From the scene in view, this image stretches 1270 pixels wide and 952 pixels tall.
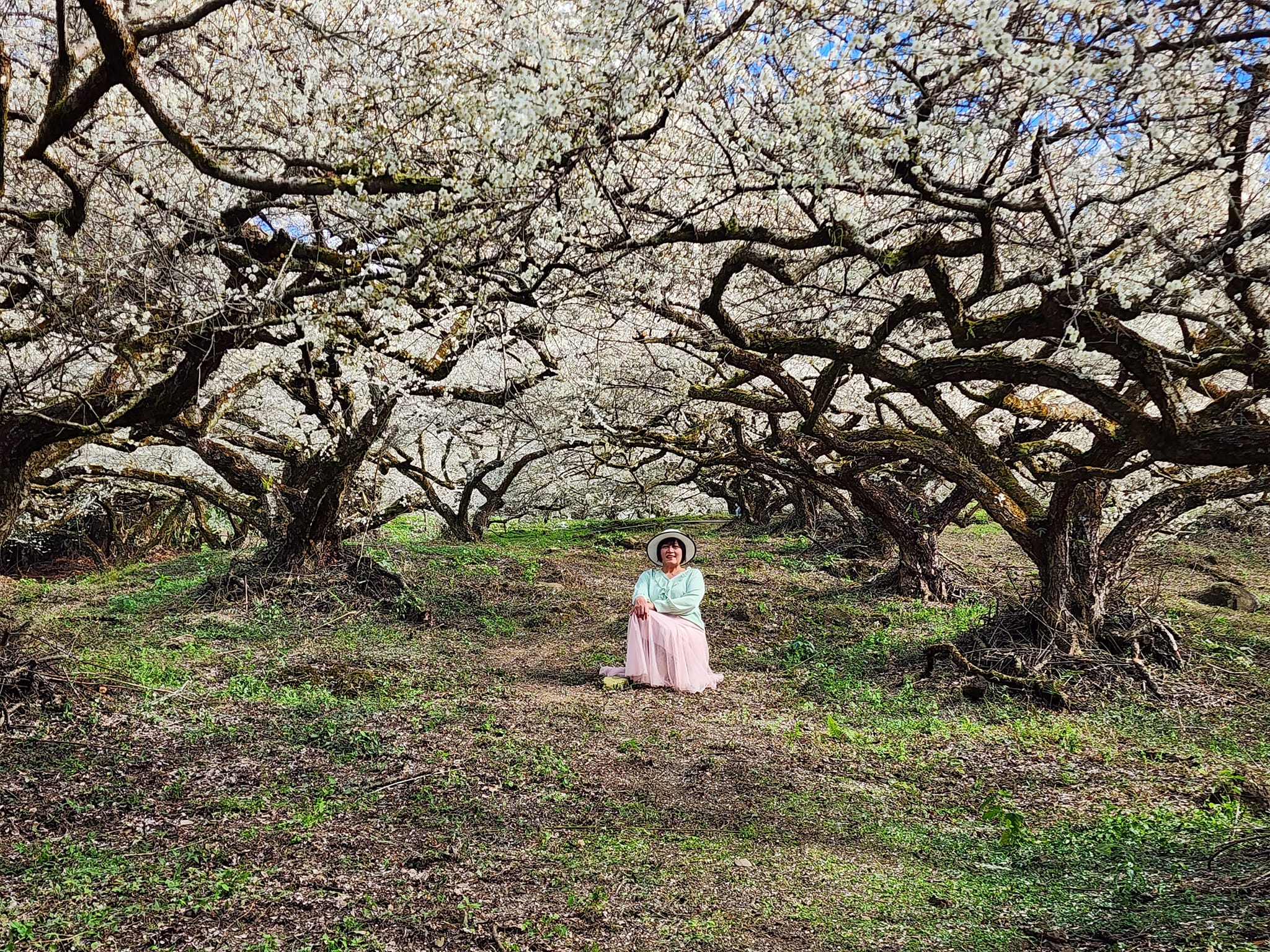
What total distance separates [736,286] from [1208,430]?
6064mm

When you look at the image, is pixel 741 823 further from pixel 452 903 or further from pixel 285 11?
pixel 285 11

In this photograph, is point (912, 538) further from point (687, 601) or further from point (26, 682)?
point (26, 682)

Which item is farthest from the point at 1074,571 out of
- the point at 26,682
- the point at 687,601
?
the point at 26,682

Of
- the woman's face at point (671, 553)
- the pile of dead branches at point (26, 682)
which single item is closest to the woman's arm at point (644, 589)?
the woman's face at point (671, 553)

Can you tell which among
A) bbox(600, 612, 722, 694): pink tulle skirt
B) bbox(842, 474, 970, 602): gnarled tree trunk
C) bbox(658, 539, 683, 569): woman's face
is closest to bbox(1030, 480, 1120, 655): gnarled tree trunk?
bbox(842, 474, 970, 602): gnarled tree trunk

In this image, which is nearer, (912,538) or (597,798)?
(597,798)

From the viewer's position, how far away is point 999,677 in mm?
8391

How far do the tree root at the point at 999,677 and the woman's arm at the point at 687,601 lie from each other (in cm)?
249

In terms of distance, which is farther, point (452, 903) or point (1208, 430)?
point (1208, 430)

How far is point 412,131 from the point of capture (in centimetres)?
668

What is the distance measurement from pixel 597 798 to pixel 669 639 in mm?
3011

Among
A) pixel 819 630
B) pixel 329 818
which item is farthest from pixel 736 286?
pixel 329 818

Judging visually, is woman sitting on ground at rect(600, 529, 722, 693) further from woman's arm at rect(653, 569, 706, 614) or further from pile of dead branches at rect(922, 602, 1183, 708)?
pile of dead branches at rect(922, 602, 1183, 708)

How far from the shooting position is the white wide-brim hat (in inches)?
362
